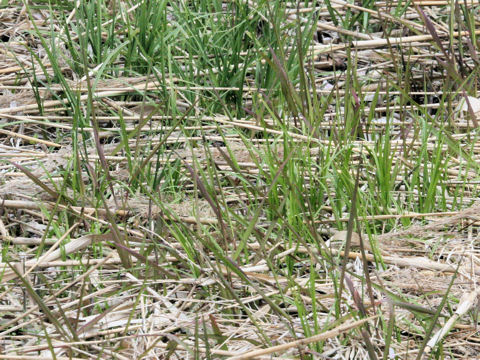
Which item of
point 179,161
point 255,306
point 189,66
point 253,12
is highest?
point 253,12

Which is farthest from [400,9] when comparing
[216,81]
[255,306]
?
A: [255,306]

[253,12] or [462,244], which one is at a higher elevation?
[253,12]

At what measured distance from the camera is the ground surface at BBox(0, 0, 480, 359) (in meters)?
1.50

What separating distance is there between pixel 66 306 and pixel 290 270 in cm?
53

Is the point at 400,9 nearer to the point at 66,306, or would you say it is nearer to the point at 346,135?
the point at 346,135

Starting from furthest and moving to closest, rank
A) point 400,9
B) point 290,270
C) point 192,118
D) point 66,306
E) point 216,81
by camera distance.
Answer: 1. point 400,9
2. point 216,81
3. point 192,118
4. point 290,270
5. point 66,306

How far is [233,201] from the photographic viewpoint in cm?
205

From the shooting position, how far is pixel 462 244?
1.78 m

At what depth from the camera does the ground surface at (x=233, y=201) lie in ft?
4.93

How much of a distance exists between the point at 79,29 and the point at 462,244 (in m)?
1.51

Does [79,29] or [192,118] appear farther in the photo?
[79,29]

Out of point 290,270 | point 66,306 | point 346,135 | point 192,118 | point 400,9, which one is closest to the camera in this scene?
point 66,306

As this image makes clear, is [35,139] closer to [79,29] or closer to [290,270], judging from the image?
[79,29]

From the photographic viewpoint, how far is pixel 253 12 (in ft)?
8.41
